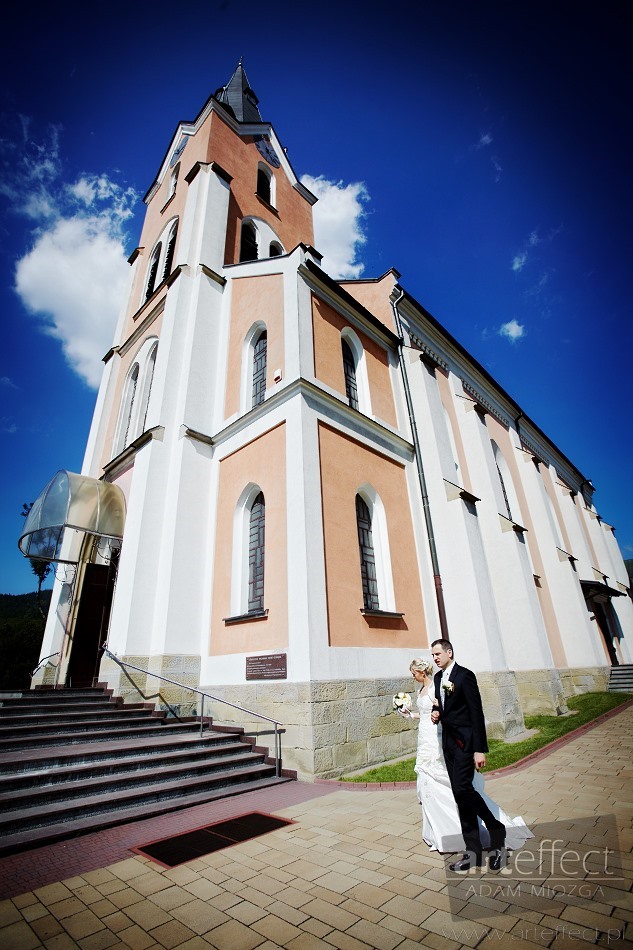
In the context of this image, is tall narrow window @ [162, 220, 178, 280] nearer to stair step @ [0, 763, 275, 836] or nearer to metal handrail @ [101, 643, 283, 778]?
metal handrail @ [101, 643, 283, 778]

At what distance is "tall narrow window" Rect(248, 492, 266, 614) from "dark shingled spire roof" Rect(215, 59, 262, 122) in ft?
85.7

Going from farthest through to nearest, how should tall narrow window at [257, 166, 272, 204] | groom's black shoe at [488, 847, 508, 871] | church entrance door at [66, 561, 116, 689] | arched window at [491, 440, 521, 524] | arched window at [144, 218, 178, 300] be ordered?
tall narrow window at [257, 166, 272, 204] → arched window at [491, 440, 521, 524] → arched window at [144, 218, 178, 300] → church entrance door at [66, 561, 116, 689] → groom's black shoe at [488, 847, 508, 871]

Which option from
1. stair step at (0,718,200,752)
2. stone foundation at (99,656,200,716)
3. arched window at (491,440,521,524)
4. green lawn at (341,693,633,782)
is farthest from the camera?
arched window at (491,440,521,524)

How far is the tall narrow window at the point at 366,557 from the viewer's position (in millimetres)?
9469

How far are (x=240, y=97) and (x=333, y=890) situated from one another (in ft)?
118

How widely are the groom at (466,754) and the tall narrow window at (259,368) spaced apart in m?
8.91

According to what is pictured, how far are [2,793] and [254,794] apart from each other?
311cm

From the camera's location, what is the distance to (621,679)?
1811 cm

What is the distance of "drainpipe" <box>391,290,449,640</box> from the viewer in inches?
421

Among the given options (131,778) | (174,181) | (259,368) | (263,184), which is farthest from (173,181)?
(131,778)

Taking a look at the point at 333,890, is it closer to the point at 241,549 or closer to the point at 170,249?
the point at 241,549

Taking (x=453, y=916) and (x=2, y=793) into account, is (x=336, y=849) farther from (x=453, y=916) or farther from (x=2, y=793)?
(x=2, y=793)

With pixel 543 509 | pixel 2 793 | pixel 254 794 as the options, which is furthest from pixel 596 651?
pixel 2 793

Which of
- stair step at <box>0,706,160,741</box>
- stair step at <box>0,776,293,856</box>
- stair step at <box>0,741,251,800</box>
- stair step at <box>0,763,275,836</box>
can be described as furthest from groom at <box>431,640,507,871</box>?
stair step at <box>0,706,160,741</box>
